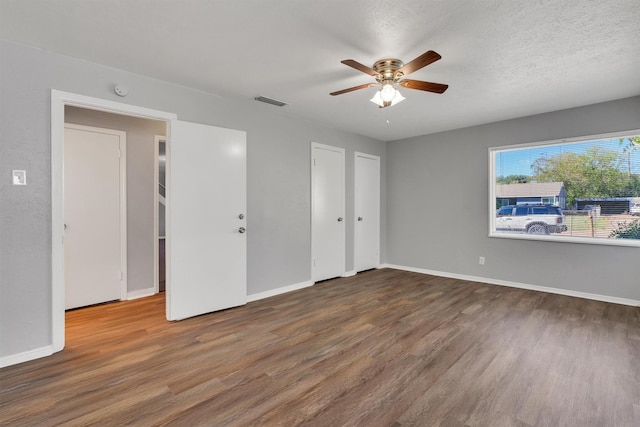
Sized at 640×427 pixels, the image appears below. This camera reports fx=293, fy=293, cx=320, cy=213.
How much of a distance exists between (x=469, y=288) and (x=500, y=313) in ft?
3.47

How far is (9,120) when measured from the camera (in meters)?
2.32

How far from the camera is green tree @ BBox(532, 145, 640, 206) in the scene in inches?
148

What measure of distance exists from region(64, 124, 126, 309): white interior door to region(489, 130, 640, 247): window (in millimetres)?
5472

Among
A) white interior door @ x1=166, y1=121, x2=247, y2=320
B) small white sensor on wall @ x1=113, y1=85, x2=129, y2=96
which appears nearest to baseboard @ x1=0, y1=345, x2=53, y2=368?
white interior door @ x1=166, y1=121, x2=247, y2=320

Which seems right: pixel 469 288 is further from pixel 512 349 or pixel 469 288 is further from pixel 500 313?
pixel 512 349

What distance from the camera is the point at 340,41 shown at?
2.33m

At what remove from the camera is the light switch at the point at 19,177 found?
2.35m

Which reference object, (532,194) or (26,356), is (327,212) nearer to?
(532,194)

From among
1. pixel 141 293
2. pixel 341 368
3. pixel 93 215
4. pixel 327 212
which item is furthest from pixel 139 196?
pixel 341 368

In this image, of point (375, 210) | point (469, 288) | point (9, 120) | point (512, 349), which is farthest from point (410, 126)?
point (9, 120)

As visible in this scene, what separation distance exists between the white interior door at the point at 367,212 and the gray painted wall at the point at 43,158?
73.3 inches

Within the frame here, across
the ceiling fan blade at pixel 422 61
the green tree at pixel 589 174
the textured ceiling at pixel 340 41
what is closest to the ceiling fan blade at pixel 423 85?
the ceiling fan blade at pixel 422 61

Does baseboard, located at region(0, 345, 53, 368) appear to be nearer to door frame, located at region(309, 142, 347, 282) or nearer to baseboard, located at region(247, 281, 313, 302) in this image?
baseboard, located at region(247, 281, 313, 302)

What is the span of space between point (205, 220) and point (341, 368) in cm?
213
